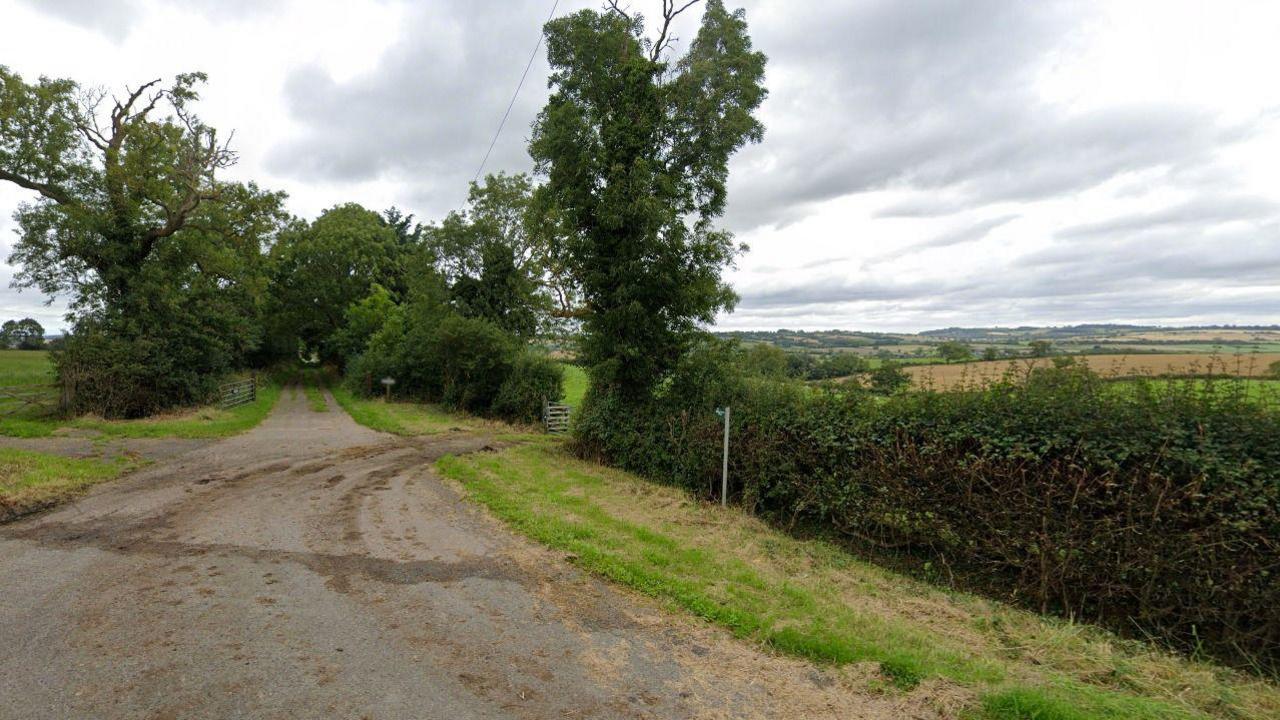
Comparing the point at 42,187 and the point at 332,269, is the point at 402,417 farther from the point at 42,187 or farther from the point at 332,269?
the point at 332,269

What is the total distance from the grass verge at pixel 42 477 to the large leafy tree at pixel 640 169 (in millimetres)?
8785

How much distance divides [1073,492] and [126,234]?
24470 mm

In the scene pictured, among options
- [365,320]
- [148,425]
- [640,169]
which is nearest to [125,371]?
[148,425]

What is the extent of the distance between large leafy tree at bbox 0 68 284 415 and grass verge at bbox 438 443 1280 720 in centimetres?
1627

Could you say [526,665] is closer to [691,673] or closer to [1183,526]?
[691,673]

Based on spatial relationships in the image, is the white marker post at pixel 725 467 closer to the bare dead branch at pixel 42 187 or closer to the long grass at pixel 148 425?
the long grass at pixel 148 425

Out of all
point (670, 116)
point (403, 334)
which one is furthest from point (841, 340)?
point (403, 334)


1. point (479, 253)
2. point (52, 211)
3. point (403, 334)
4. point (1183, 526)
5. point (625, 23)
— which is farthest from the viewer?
point (403, 334)

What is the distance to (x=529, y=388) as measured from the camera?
72.8 ft

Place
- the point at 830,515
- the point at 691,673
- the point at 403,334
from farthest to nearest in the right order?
the point at 403,334
the point at 830,515
the point at 691,673

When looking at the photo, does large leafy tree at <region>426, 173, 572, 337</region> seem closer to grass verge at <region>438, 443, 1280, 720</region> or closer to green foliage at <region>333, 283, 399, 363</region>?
green foliage at <region>333, 283, 399, 363</region>

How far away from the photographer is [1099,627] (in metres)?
4.80

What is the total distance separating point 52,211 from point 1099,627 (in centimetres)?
2639

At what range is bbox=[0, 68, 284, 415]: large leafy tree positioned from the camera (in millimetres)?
16234
